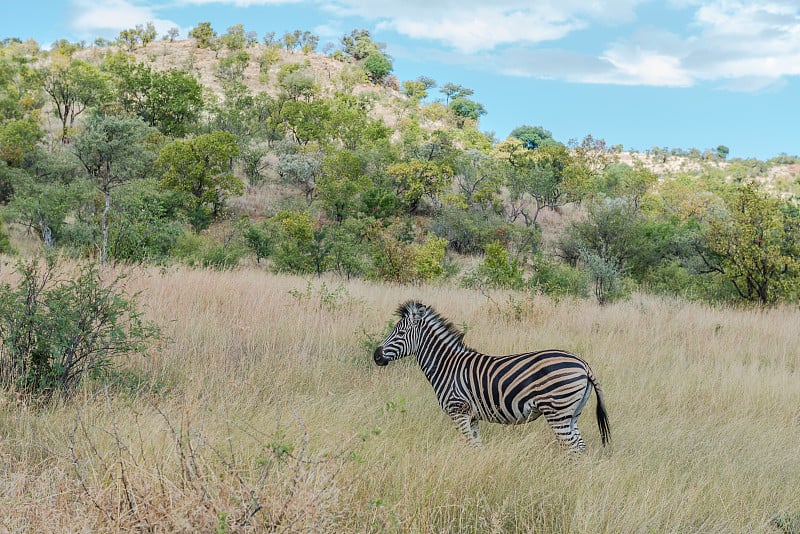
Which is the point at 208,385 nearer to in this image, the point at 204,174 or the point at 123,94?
the point at 204,174

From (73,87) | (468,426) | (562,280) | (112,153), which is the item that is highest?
(73,87)

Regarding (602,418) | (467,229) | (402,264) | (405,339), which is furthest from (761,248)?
(467,229)

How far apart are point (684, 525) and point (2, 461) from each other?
14.0 feet

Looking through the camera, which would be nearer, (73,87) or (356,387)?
(356,387)

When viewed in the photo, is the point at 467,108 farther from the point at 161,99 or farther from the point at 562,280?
the point at 562,280

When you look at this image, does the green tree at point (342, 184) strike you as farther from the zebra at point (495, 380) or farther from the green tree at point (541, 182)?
the zebra at point (495, 380)

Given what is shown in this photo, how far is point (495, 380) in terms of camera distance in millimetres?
4789

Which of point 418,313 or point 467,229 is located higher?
point 467,229

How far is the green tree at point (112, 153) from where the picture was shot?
3431cm

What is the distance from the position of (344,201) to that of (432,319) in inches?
1182

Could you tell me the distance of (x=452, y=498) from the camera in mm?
3756

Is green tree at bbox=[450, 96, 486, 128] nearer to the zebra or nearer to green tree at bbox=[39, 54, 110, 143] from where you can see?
green tree at bbox=[39, 54, 110, 143]

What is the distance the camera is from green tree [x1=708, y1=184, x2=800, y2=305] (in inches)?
585

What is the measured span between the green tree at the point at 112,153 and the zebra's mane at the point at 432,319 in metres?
32.4
